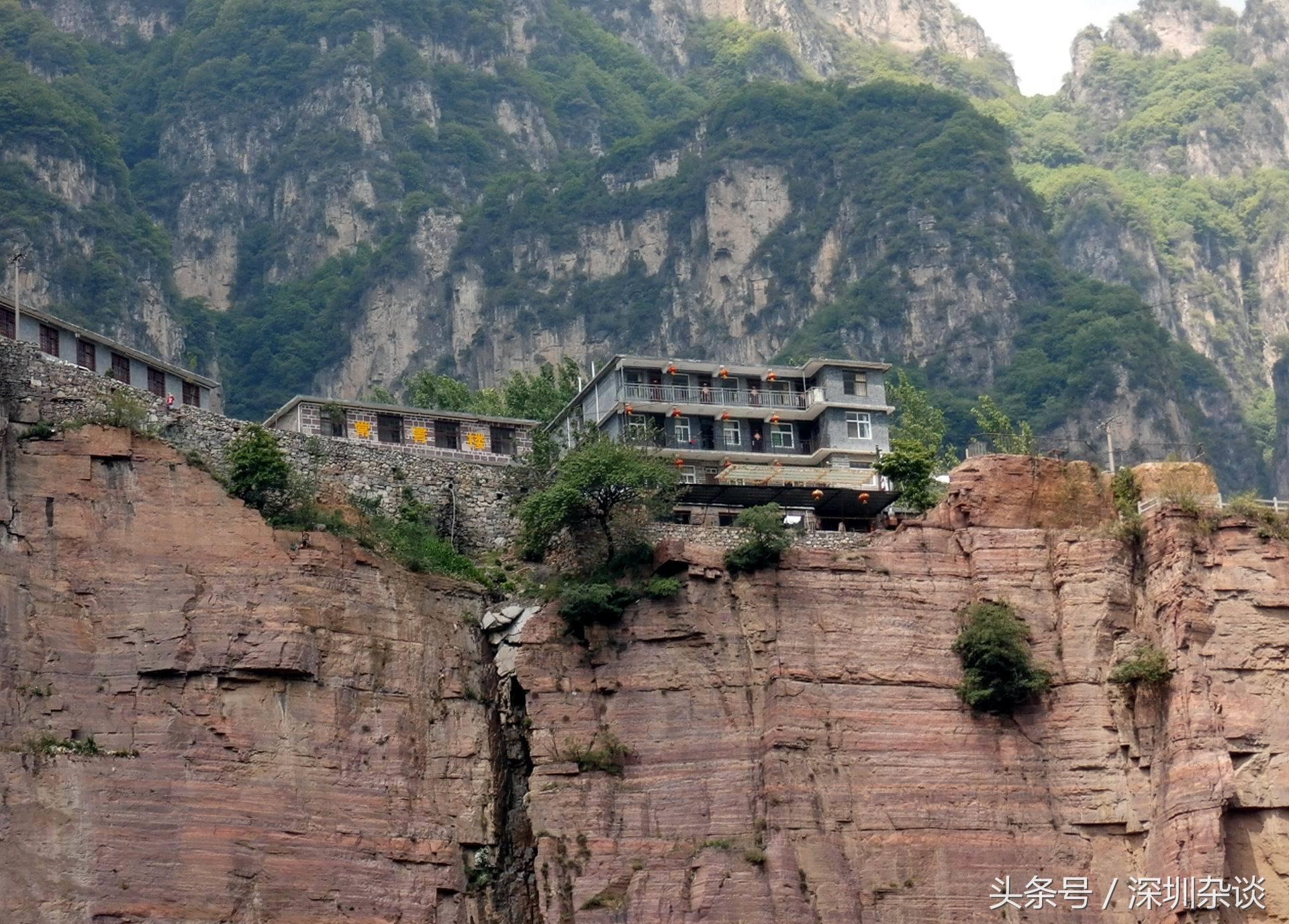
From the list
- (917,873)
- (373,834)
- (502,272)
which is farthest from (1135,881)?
(502,272)

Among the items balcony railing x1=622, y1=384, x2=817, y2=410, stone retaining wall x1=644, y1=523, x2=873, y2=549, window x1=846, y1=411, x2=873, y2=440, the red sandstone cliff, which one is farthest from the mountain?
the red sandstone cliff

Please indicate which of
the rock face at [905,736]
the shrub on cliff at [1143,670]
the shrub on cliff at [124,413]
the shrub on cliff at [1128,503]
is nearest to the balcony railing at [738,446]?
the rock face at [905,736]

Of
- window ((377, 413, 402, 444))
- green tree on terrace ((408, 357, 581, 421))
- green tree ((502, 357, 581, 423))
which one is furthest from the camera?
green tree on terrace ((408, 357, 581, 421))

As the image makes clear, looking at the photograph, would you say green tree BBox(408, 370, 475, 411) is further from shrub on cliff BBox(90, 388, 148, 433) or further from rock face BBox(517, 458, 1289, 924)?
rock face BBox(517, 458, 1289, 924)

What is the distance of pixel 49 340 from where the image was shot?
7894 centimetres

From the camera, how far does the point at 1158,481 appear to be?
→ 79062mm

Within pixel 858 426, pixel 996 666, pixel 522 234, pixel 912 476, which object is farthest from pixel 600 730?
pixel 522 234

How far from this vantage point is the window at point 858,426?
91875 millimetres

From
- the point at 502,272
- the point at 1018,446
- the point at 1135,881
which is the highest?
the point at 502,272

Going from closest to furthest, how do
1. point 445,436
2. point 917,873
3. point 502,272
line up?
point 917,873 → point 445,436 → point 502,272

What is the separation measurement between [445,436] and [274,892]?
28.1 meters

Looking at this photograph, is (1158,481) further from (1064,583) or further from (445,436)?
(445,436)

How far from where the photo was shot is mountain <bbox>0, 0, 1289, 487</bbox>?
160 metres

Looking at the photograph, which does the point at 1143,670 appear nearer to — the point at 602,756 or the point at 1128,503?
the point at 1128,503
